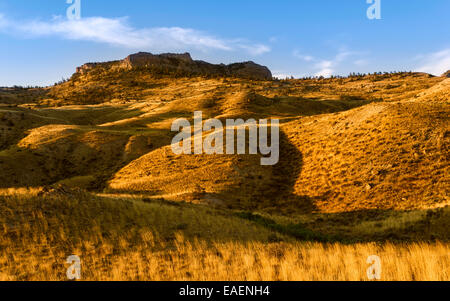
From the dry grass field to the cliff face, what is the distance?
94.0 m

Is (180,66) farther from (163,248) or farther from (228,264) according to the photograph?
(228,264)

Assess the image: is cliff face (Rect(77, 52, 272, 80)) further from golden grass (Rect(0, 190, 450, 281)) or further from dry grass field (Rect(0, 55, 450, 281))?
golden grass (Rect(0, 190, 450, 281))

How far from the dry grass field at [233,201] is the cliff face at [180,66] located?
9401 centimetres

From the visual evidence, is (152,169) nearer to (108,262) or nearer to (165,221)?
(165,221)

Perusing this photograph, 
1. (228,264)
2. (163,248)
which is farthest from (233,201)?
(228,264)

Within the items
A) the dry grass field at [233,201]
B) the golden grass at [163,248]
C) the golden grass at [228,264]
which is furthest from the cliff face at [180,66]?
the golden grass at [228,264]

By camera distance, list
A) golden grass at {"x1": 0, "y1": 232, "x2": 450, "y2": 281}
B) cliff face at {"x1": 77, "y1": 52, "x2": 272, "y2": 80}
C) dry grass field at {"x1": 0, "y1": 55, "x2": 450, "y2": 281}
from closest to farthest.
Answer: golden grass at {"x1": 0, "y1": 232, "x2": 450, "y2": 281}
dry grass field at {"x1": 0, "y1": 55, "x2": 450, "y2": 281}
cliff face at {"x1": 77, "y1": 52, "x2": 272, "y2": 80}

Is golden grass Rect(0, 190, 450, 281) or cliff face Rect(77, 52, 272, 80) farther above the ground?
cliff face Rect(77, 52, 272, 80)

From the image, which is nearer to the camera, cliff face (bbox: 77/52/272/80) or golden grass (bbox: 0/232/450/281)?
golden grass (bbox: 0/232/450/281)

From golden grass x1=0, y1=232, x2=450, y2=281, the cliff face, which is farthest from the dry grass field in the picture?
the cliff face

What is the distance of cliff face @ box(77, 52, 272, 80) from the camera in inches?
5984

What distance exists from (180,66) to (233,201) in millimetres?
148660

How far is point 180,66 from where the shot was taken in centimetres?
16612

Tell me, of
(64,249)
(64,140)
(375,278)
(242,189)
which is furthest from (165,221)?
(64,140)
